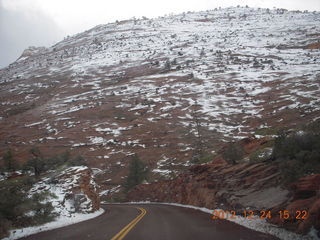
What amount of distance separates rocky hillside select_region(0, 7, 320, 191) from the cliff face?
10207mm

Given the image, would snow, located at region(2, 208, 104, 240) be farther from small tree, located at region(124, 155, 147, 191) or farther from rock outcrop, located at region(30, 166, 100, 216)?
small tree, located at region(124, 155, 147, 191)

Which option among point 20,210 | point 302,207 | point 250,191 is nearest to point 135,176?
point 250,191

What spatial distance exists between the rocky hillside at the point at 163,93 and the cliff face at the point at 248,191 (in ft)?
33.5

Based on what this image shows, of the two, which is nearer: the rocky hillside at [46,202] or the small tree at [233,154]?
the rocky hillside at [46,202]

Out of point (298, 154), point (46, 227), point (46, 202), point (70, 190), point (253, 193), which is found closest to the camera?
point (298, 154)

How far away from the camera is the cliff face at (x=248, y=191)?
6.56m

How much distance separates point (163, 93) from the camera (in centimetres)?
5941

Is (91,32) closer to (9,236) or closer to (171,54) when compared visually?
(171,54)

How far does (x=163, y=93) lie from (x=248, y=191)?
49907 millimetres

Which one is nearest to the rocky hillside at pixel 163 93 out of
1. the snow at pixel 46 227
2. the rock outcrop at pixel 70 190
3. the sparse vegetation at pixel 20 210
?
the rock outcrop at pixel 70 190

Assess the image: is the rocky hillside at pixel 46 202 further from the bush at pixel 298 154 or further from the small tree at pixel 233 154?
the small tree at pixel 233 154

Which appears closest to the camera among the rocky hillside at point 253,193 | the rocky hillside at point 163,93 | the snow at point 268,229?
the snow at point 268,229

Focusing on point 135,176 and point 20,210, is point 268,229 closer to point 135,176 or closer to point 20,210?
point 20,210

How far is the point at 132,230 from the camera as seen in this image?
7.78m
